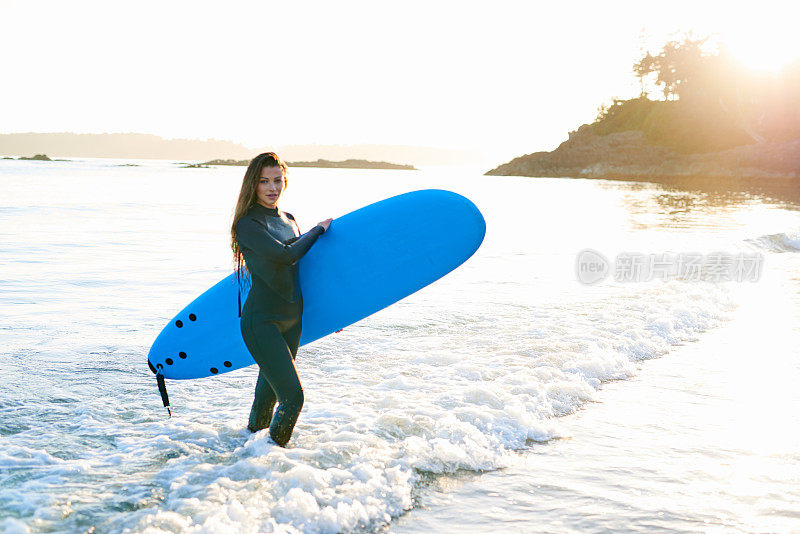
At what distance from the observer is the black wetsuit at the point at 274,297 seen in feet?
11.4

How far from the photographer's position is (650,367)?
6188 millimetres

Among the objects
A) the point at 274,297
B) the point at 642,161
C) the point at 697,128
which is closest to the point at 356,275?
the point at 274,297

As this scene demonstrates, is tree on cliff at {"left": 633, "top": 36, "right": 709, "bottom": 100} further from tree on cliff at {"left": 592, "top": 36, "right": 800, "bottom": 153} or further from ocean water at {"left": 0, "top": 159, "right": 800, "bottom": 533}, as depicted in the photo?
ocean water at {"left": 0, "top": 159, "right": 800, "bottom": 533}

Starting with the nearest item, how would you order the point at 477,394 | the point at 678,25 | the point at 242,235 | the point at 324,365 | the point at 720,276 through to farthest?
the point at 242,235 → the point at 477,394 → the point at 324,365 → the point at 720,276 → the point at 678,25

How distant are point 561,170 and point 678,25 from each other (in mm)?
24963

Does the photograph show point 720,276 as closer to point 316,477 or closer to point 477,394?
point 477,394

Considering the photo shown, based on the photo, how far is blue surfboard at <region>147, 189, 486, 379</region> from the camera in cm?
440

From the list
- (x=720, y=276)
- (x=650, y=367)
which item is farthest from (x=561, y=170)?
(x=650, y=367)

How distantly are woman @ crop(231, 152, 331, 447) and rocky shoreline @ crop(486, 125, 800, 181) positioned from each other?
256 feet

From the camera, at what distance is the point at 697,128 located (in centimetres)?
8431

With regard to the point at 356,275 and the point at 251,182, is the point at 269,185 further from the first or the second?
the point at 356,275

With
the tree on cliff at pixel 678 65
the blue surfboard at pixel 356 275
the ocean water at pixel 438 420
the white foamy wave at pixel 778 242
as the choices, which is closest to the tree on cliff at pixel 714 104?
the tree on cliff at pixel 678 65

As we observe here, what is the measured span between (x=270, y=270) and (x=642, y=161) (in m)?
87.4

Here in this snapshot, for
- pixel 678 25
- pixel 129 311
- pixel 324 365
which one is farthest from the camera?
pixel 678 25
